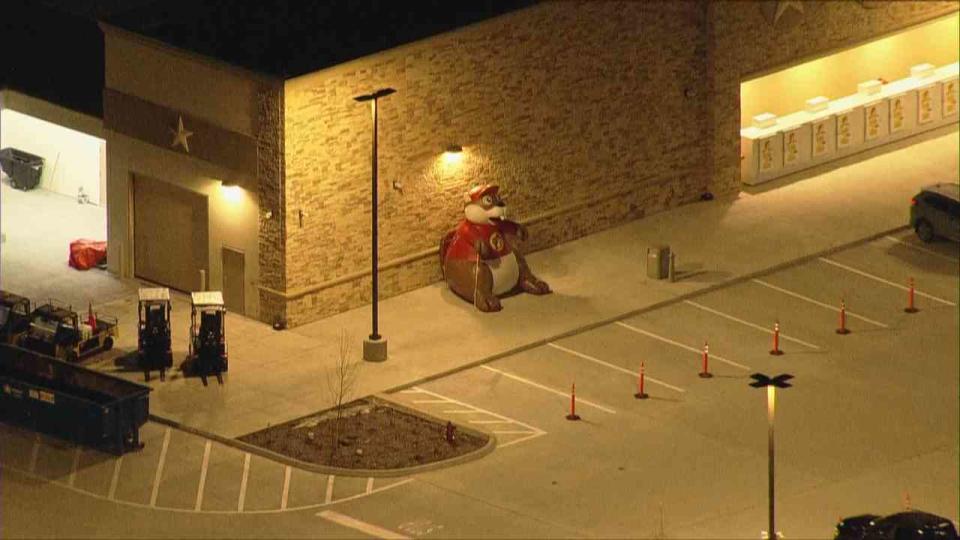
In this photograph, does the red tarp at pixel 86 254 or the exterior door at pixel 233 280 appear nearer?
the exterior door at pixel 233 280

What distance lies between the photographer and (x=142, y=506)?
57688 mm

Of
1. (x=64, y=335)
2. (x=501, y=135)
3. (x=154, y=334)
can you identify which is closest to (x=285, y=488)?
(x=154, y=334)

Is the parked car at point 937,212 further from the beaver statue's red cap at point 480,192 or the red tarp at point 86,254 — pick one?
the red tarp at point 86,254

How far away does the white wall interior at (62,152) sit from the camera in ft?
251

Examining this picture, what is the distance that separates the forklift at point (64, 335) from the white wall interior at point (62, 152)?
10903 mm

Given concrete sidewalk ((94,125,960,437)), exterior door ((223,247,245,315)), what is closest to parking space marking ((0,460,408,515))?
concrete sidewalk ((94,125,960,437))

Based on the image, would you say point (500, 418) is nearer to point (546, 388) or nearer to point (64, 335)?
point (546, 388)

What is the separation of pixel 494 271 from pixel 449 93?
451 centimetres

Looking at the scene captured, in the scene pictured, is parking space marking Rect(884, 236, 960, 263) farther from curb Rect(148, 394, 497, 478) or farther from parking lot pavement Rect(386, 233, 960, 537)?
curb Rect(148, 394, 497, 478)

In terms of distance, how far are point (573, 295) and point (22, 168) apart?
1674 cm

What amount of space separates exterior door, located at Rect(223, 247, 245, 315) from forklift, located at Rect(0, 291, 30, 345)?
5.09m

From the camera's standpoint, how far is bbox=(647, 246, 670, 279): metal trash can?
Answer: 71.1 metres

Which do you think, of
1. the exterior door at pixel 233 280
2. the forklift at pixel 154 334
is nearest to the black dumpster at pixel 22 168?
the exterior door at pixel 233 280

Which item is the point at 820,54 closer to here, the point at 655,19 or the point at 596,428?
the point at 655,19
